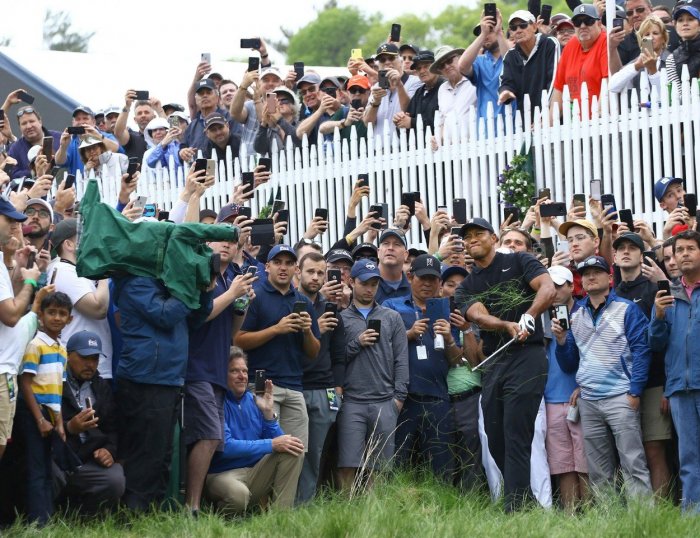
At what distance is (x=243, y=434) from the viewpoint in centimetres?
1136

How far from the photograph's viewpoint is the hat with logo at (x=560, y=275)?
12.1 meters

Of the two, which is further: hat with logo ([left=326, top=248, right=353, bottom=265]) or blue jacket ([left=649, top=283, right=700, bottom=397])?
hat with logo ([left=326, top=248, right=353, bottom=265])

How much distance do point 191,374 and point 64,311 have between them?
1077mm

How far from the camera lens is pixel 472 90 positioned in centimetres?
1628

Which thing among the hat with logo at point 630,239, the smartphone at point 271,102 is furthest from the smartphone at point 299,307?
the smartphone at point 271,102

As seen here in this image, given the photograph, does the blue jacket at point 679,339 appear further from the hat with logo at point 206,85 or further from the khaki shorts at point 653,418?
the hat with logo at point 206,85

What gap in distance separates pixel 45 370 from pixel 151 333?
2.61ft

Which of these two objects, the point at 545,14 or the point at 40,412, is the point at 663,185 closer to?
the point at 545,14

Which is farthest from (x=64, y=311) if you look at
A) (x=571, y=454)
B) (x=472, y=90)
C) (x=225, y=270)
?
(x=472, y=90)

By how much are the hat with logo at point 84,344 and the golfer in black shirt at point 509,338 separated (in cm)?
301

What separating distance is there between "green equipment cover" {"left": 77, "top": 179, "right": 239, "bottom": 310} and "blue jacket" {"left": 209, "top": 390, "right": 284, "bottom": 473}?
1.14 meters

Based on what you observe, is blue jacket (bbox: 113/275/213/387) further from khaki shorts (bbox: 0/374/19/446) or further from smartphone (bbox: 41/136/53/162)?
smartphone (bbox: 41/136/53/162)

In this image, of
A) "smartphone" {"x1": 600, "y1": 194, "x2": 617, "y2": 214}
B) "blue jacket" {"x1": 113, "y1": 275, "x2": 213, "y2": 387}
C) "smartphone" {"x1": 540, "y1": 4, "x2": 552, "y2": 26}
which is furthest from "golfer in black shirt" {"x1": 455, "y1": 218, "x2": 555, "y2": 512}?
"smartphone" {"x1": 540, "y1": 4, "x2": 552, "y2": 26}

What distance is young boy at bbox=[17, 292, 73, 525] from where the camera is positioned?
1014 cm
